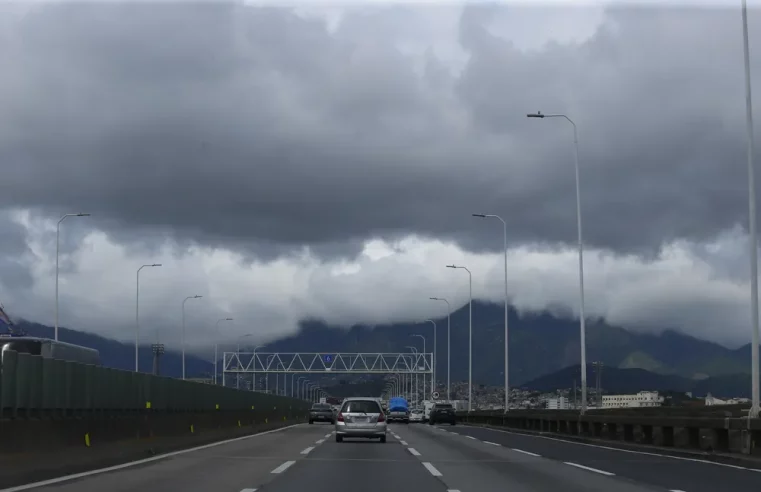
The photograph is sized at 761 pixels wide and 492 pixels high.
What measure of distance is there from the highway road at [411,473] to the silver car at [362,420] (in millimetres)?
6472

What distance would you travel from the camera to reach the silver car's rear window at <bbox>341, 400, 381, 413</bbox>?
127ft

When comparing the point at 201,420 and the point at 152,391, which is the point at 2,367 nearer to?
the point at 152,391

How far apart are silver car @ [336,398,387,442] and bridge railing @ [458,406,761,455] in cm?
798

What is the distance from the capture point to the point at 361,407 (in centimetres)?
3884

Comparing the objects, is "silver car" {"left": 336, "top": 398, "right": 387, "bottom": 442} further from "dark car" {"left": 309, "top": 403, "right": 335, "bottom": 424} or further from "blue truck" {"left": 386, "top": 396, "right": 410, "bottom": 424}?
"blue truck" {"left": 386, "top": 396, "right": 410, "bottom": 424}

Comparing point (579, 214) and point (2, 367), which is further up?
point (579, 214)

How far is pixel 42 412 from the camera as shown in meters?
20.8

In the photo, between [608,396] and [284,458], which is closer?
[284,458]

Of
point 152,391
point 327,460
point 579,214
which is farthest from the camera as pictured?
point 579,214

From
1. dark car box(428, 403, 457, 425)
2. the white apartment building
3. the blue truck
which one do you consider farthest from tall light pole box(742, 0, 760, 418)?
the white apartment building

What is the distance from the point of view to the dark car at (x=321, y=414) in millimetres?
83500

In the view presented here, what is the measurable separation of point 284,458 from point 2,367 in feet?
33.4

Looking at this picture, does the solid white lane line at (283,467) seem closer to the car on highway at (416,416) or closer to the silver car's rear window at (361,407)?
the silver car's rear window at (361,407)

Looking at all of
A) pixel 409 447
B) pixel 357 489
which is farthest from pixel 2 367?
pixel 409 447
